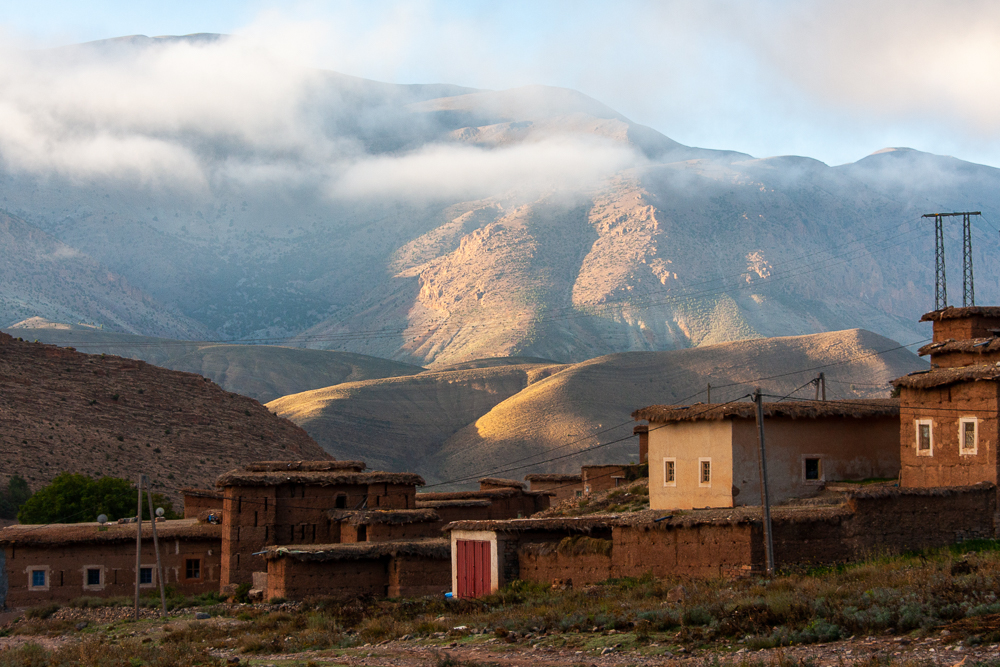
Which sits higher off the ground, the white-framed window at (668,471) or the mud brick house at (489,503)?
the white-framed window at (668,471)

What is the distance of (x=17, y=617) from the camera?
31891 mm

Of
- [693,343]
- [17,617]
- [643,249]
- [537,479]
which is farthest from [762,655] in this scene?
[643,249]

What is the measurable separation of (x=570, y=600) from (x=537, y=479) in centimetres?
2736

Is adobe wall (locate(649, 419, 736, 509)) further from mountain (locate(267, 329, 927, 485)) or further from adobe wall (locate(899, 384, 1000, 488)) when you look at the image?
mountain (locate(267, 329, 927, 485))

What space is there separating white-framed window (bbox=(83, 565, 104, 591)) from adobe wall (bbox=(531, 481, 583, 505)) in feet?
59.0

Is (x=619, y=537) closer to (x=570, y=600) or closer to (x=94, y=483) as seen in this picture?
(x=570, y=600)

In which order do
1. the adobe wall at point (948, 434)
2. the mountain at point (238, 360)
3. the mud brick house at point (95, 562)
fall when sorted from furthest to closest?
the mountain at point (238, 360)
the mud brick house at point (95, 562)
the adobe wall at point (948, 434)

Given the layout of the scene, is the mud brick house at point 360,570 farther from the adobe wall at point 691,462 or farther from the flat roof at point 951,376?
the flat roof at point 951,376

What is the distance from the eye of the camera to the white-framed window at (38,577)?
33438mm

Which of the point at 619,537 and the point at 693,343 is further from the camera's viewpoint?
the point at 693,343

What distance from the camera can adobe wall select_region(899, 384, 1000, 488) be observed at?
24.2 m

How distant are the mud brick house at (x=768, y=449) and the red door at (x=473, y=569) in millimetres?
5110

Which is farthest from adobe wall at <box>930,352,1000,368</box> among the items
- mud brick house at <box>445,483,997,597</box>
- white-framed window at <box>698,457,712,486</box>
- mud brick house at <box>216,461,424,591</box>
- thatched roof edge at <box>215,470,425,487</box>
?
mud brick house at <box>216,461,424,591</box>

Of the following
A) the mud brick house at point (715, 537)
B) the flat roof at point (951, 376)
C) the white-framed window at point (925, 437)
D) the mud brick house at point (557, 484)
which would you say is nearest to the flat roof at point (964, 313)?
the flat roof at point (951, 376)
